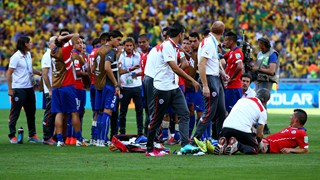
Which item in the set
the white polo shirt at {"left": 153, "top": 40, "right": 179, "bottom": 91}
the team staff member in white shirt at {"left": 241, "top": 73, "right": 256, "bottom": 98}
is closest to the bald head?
the white polo shirt at {"left": 153, "top": 40, "right": 179, "bottom": 91}

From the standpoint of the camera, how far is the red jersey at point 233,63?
18.2 meters

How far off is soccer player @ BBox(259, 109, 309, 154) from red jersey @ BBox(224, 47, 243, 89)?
2.90m

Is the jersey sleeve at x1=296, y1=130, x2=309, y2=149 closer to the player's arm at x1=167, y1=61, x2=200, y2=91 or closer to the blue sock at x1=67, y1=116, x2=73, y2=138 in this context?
the player's arm at x1=167, y1=61, x2=200, y2=91

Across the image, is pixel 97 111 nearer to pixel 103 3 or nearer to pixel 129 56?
pixel 129 56

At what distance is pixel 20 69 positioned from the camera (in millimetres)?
19141

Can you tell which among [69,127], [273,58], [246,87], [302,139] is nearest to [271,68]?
[273,58]

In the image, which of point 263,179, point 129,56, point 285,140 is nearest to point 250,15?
point 129,56

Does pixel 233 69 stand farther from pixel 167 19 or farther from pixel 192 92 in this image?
pixel 167 19

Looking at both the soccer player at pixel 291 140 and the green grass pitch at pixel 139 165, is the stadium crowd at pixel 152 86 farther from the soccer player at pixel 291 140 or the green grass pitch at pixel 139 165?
the green grass pitch at pixel 139 165

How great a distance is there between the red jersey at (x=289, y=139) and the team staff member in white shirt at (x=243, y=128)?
523mm

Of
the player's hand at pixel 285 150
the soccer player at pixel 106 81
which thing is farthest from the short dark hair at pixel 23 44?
the player's hand at pixel 285 150

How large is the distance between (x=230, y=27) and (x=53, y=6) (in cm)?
992

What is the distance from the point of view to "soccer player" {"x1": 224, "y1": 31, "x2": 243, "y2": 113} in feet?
59.6

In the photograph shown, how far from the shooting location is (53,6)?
154ft
